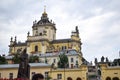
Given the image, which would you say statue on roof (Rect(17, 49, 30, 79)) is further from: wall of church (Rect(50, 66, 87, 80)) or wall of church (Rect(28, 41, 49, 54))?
wall of church (Rect(28, 41, 49, 54))

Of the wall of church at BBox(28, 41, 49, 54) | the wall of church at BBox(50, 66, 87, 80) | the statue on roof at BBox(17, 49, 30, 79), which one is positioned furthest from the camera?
the wall of church at BBox(28, 41, 49, 54)

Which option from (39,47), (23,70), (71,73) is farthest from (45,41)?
(23,70)

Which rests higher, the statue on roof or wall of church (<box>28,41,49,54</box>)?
wall of church (<box>28,41,49,54</box>)

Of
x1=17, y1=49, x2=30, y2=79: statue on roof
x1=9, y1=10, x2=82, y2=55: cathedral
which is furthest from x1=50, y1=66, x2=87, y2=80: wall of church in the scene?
x1=9, y1=10, x2=82, y2=55: cathedral

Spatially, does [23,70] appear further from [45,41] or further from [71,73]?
[45,41]

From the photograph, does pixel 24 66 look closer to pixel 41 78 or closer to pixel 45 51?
pixel 41 78

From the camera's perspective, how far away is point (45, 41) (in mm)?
93625

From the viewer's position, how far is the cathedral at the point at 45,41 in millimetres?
93938

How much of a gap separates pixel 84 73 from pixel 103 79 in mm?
3737

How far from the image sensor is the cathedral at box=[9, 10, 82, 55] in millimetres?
93938

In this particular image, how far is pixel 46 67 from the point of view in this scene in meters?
55.6

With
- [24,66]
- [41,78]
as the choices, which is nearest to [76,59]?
[24,66]

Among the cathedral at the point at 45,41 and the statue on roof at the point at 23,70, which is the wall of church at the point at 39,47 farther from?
the statue on roof at the point at 23,70

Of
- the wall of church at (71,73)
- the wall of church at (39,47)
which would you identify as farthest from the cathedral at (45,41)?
the wall of church at (71,73)
